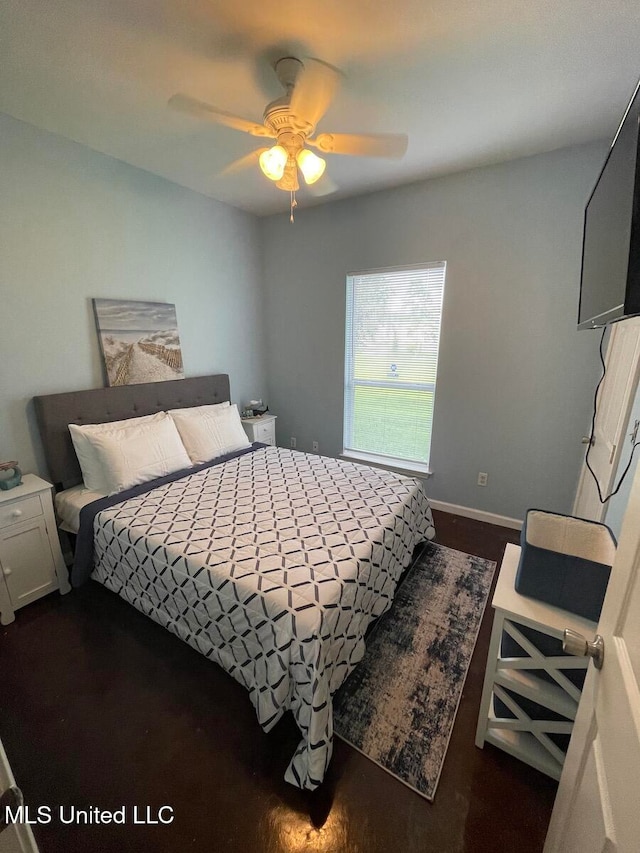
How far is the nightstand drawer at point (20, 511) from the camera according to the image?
1.81 meters

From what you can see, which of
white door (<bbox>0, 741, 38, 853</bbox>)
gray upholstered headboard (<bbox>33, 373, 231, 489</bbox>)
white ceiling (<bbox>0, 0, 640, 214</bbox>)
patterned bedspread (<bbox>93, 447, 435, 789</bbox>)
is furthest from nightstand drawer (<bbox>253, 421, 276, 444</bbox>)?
white door (<bbox>0, 741, 38, 853</bbox>)

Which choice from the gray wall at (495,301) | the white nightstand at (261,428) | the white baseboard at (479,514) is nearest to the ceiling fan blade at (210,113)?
the gray wall at (495,301)

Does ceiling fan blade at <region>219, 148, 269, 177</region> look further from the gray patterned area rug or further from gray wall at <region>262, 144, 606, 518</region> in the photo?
the gray patterned area rug

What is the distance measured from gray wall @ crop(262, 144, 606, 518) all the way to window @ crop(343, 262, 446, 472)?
0.34ft

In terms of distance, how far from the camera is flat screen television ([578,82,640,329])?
0.75 meters

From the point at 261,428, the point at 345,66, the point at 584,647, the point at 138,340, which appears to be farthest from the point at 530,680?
the point at 138,340

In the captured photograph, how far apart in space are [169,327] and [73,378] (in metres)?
0.83

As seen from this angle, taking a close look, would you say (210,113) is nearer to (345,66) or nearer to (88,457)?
(345,66)

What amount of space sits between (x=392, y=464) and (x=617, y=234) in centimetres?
254

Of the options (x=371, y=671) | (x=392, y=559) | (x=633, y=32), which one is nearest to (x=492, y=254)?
(x=633, y=32)

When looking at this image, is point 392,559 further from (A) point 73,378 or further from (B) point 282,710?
(A) point 73,378

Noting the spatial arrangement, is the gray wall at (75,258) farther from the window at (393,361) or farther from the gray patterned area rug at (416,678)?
the gray patterned area rug at (416,678)

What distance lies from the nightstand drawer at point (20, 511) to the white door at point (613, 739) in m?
2.47

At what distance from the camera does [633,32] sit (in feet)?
4.33
